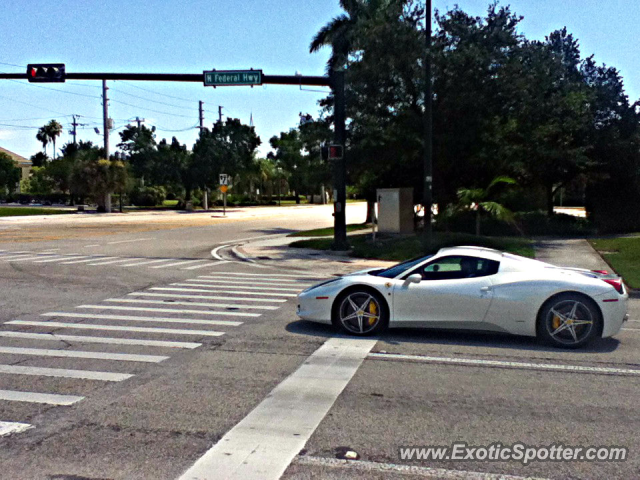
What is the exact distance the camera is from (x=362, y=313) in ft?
28.2

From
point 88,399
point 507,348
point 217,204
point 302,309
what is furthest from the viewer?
point 217,204

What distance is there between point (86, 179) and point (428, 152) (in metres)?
42.1

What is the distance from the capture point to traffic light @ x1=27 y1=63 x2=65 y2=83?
19906mm

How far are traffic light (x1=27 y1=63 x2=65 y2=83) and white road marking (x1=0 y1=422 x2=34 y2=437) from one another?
17.0 m

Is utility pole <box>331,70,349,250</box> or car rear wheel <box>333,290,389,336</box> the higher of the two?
utility pole <box>331,70,349,250</box>

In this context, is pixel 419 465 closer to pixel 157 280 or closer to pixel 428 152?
pixel 157 280

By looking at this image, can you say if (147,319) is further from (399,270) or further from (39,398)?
(399,270)

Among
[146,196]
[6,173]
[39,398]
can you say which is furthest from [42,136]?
[39,398]

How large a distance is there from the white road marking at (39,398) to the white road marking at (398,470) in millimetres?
2565

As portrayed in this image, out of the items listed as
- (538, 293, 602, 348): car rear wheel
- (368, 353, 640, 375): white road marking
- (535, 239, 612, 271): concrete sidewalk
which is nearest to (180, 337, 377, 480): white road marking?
(368, 353, 640, 375): white road marking

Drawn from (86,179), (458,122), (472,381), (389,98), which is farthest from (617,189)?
(86,179)

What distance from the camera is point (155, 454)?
4648 mm

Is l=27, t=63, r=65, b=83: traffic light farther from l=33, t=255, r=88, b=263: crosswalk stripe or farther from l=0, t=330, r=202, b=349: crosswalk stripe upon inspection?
l=0, t=330, r=202, b=349: crosswalk stripe

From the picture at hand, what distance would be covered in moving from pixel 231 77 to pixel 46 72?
19.4ft
